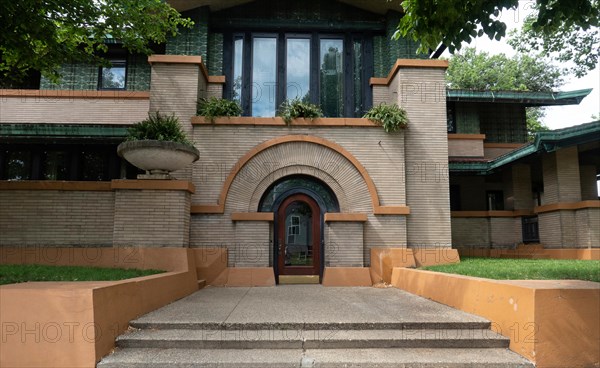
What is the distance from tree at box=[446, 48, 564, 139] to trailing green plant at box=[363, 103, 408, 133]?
19929 mm

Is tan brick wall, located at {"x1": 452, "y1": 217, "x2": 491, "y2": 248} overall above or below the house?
below

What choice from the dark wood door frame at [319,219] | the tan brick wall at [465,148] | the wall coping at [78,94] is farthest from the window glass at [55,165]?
the tan brick wall at [465,148]

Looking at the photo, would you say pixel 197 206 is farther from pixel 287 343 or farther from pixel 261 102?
pixel 287 343

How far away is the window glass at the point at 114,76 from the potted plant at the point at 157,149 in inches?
242

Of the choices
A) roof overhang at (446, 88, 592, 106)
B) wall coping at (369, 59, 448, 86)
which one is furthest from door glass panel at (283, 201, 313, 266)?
roof overhang at (446, 88, 592, 106)

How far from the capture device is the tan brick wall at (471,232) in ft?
51.2

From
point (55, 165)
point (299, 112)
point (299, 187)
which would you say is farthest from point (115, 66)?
point (299, 187)

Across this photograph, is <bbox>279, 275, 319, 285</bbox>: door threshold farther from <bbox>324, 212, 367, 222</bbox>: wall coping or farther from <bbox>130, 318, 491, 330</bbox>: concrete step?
<bbox>130, 318, 491, 330</bbox>: concrete step

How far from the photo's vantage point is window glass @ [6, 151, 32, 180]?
1469 centimetres

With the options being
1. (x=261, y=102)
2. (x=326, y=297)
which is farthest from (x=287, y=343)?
(x=261, y=102)

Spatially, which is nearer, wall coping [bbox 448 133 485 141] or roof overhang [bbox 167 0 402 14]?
roof overhang [bbox 167 0 402 14]

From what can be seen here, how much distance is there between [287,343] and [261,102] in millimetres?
9498

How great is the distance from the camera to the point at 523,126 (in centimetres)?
1781

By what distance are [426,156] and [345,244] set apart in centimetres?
353
